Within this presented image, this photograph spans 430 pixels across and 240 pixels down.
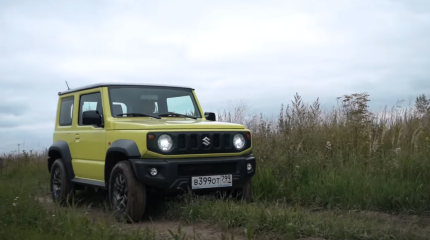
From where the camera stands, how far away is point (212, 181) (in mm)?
5824

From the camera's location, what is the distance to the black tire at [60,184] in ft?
24.0

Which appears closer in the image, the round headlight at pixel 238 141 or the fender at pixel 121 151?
the fender at pixel 121 151

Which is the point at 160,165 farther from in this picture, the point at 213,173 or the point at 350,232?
the point at 350,232

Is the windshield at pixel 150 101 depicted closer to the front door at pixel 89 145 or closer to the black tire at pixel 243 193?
the front door at pixel 89 145

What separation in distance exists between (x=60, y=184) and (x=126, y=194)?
2.30 meters

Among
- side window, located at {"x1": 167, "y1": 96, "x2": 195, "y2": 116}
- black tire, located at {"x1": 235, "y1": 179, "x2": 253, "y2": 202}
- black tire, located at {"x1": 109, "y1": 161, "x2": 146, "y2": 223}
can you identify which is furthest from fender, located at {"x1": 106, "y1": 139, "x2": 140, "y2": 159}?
black tire, located at {"x1": 235, "y1": 179, "x2": 253, "y2": 202}

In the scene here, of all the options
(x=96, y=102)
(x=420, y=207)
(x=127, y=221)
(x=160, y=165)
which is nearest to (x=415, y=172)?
(x=420, y=207)

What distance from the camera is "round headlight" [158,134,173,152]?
219 inches

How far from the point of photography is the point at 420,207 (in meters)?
5.53

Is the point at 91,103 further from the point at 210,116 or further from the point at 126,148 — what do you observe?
the point at 210,116

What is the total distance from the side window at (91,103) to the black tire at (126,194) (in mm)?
1182

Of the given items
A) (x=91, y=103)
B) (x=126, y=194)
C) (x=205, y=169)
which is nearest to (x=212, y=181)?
(x=205, y=169)

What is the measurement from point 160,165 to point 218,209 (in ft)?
2.82

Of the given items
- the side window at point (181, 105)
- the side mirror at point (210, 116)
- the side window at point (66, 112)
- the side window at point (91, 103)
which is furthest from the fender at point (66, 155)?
the side mirror at point (210, 116)
